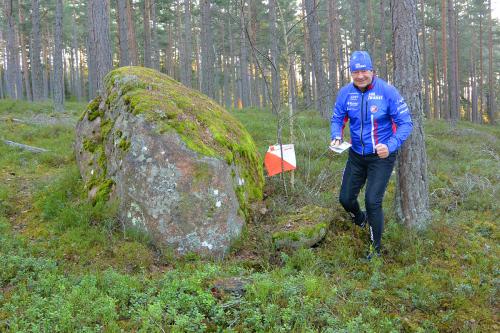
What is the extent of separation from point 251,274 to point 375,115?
2195mm

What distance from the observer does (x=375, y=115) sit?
175 inches

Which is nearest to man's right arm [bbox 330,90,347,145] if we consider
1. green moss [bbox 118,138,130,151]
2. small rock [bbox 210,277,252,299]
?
small rock [bbox 210,277,252,299]

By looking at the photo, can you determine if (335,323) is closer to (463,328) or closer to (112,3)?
(463,328)

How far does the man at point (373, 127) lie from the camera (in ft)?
14.4

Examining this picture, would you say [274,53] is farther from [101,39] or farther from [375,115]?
[375,115]

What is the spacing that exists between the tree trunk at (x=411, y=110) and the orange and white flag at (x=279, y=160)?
162 cm

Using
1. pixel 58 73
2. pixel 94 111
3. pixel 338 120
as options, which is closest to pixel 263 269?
pixel 338 120

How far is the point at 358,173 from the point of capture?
4.81 meters

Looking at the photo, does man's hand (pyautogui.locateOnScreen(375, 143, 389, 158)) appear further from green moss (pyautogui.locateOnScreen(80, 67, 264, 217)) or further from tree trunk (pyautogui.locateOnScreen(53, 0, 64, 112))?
tree trunk (pyautogui.locateOnScreen(53, 0, 64, 112))

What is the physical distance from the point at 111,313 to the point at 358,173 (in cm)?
310

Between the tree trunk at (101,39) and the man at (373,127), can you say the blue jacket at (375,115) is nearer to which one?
the man at (373,127)

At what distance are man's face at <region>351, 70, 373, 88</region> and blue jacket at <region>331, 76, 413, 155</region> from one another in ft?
0.22

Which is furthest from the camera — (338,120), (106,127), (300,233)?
(106,127)

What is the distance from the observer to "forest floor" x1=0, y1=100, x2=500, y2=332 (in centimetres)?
323
